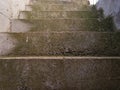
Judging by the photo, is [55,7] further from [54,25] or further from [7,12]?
[7,12]

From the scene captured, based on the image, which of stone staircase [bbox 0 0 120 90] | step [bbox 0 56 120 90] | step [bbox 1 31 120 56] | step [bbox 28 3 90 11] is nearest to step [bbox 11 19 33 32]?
stone staircase [bbox 0 0 120 90]

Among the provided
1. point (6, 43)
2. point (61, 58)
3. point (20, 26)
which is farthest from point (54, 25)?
point (61, 58)

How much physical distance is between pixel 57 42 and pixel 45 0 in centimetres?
216

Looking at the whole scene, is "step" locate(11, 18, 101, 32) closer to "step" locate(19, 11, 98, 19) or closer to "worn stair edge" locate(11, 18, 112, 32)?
"worn stair edge" locate(11, 18, 112, 32)

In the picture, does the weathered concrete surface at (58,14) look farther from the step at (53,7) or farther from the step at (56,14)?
the step at (53,7)

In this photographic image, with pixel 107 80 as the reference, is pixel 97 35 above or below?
above

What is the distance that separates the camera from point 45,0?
407 centimetres

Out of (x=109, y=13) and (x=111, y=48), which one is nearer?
(x=111, y=48)

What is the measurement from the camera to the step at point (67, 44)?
2.03m

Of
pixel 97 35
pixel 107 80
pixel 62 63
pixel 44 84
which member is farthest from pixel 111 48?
pixel 44 84

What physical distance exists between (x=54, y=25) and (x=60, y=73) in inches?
41.5

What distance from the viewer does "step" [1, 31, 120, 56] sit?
2029mm

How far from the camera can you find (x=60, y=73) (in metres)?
1.69

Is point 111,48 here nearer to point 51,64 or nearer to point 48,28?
point 51,64
